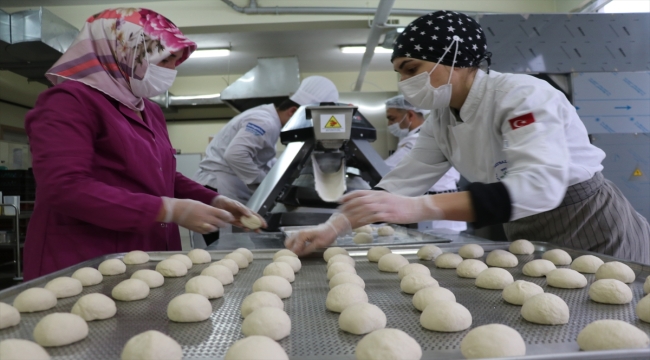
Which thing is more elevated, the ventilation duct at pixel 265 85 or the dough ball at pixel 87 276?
the ventilation duct at pixel 265 85

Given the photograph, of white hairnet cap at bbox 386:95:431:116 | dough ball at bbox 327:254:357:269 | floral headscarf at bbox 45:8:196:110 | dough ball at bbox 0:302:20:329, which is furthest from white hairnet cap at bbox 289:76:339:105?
dough ball at bbox 0:302:20:329

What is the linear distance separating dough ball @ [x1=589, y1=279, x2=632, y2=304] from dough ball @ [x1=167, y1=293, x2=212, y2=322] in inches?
37.2

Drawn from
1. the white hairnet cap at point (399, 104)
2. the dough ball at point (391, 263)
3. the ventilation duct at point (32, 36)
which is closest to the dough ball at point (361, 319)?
the dough ball at point (391, 263)

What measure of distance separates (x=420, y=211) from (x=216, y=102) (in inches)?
270

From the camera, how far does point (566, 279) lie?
124 centimetres

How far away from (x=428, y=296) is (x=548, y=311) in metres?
0.26

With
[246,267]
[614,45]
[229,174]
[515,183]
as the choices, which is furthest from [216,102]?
[515,183]

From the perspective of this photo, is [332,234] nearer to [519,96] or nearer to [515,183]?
[515,183]

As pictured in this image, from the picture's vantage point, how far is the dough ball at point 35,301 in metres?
1.11

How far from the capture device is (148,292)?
1.26 meters

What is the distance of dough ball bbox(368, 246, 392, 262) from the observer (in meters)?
1.63

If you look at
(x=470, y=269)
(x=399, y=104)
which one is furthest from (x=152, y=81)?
(x=399, y=104)

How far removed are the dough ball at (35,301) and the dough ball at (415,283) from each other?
0.92 meters

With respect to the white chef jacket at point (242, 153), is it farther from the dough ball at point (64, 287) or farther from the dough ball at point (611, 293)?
the dough ball at point (611, 293)
